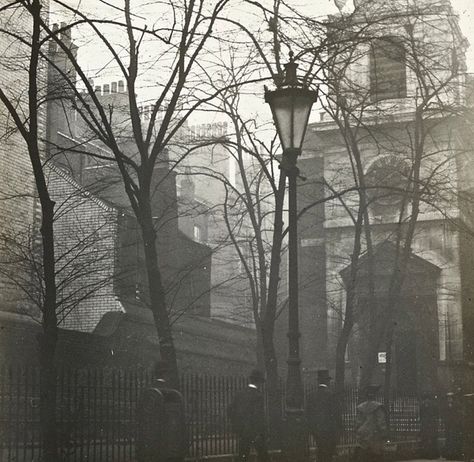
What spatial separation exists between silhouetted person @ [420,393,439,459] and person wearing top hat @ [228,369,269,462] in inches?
255

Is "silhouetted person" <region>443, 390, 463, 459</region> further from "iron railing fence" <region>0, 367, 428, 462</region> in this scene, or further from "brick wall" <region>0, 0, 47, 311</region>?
"brick wall" <region>0, 0, 47, 311</region>

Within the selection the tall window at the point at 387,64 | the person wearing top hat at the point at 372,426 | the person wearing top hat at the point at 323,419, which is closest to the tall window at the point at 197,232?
the tall window at the point at 387,64

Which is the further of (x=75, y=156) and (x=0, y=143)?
(x=75, y=156)

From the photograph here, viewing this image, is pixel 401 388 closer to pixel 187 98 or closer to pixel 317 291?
pixel 317 291

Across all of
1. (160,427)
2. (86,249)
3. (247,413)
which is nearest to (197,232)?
(86,249)

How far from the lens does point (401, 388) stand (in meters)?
33.8

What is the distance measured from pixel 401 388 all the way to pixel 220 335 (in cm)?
751

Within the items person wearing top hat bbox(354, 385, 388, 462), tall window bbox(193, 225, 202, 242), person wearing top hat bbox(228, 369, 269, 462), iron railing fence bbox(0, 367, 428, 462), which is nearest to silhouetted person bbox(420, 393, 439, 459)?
iron railing fence bbox(0, 367, 428, 462)

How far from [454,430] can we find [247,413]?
675cm

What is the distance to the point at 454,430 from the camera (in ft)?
59.4

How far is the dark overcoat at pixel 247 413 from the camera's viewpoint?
1319 cm

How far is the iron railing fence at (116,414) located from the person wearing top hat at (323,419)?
142 centimetres

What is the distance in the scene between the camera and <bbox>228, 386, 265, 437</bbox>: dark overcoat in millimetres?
13188

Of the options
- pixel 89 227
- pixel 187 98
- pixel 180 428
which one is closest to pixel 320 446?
pixel 180 428
